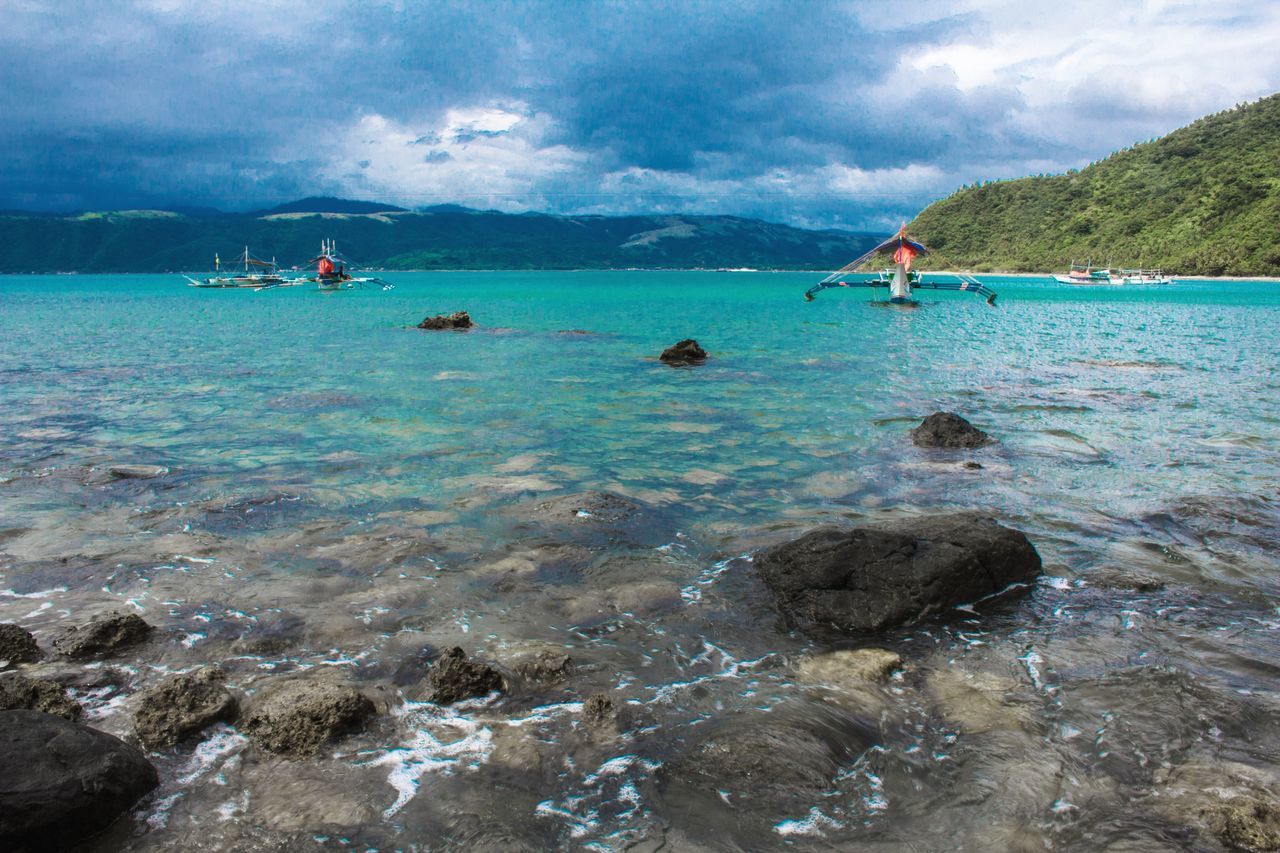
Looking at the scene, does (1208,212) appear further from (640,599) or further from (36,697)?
(36,697)

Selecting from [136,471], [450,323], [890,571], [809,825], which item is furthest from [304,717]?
[450,323]

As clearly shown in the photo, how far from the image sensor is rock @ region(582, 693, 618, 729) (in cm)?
705

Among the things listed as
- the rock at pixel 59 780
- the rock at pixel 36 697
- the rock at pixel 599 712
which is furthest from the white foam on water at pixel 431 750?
the rock at pixel 36 697

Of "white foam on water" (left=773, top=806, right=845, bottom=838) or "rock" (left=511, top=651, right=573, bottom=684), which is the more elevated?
"rock" (left=511, top=651, right=573, bottom=684)

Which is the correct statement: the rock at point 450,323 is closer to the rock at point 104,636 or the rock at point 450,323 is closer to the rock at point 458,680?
the rock at point 104,636

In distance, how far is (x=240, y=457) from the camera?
58.0ft

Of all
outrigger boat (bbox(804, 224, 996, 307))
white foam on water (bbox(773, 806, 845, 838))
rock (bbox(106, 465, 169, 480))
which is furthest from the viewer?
outrigger boat (bbox(804, 224, 996, 307))

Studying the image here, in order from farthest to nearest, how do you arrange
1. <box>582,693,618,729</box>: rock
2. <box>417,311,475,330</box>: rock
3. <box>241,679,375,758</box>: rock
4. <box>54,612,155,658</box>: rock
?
<box>417,311,475,330</box>: rock, <box>54,612,155,658</box>: rock, <box>582,693,618,729</box>: rock, <box>241,679,375,758</box>: rock

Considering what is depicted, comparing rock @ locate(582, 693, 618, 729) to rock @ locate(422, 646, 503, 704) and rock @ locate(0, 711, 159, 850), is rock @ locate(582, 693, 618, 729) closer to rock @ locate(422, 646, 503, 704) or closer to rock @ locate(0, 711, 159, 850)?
rock @ locate(422, 646, 503, 704)

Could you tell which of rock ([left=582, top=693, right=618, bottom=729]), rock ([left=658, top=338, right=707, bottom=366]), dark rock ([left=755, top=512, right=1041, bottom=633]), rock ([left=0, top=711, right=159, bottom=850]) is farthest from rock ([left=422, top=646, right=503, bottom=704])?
rock ([left=658, top=338, right=707, bottom=366])

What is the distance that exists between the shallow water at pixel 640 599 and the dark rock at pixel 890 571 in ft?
1.11

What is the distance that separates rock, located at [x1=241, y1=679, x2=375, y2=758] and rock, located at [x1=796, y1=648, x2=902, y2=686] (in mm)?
4447

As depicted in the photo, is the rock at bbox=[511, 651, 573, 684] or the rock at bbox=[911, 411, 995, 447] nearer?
the rock at bbox=[511, 651, 573, 684]

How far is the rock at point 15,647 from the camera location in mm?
7871
